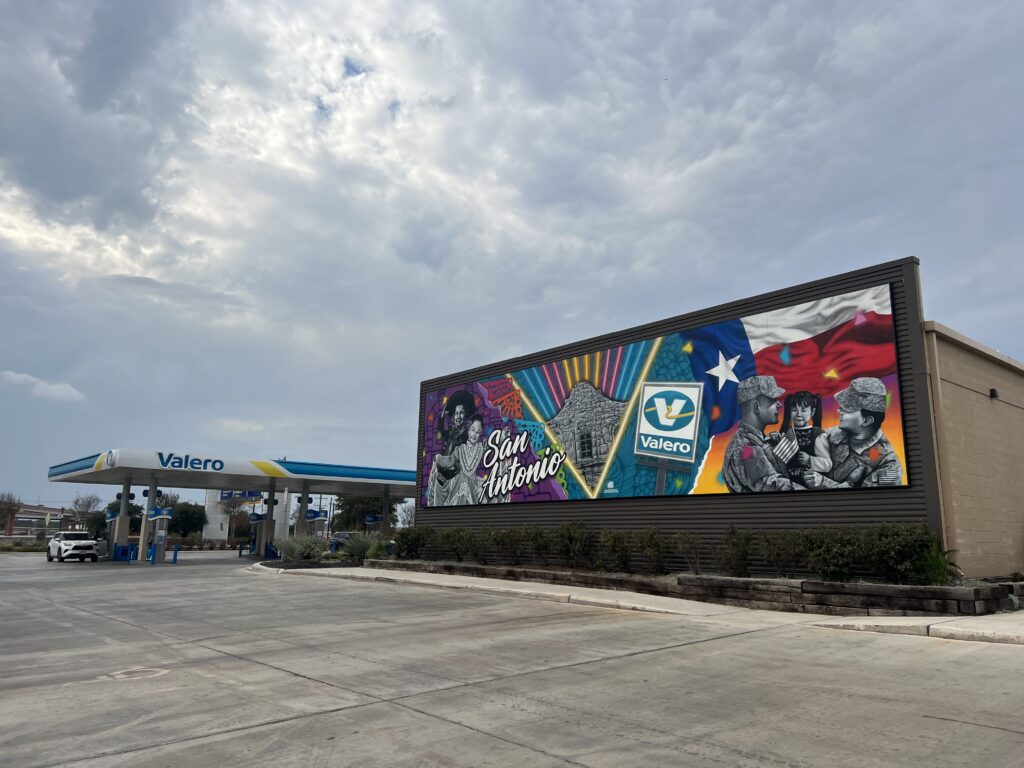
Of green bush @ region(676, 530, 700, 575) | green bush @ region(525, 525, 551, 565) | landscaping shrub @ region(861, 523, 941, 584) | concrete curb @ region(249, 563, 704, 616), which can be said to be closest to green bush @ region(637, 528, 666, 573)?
green bush @ region(676, 530, 700, 575)

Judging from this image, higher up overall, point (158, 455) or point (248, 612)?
point (158, 455)

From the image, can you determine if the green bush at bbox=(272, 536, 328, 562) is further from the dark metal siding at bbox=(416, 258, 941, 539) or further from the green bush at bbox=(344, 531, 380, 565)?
the dark metal siding at bbox=(416, 258, 941, 539)

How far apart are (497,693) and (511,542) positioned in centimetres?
1591

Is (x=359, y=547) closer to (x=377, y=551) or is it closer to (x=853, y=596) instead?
(x=377, y=551)

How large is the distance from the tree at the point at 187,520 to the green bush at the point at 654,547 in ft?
256

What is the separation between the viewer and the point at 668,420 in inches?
776

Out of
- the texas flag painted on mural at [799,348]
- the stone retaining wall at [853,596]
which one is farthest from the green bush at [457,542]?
the stone retaining wall at [853,596]

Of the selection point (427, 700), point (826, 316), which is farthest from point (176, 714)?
point (826, 316)

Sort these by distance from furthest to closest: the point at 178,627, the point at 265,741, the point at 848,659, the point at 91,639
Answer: the point at 178,627
the point at 91,639
the point at 848,659
the point at 265,741

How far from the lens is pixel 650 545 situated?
18.5 meters

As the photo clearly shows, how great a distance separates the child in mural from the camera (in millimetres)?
26641

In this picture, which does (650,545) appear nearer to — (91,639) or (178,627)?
(178,627)

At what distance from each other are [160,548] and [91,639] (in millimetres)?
28398

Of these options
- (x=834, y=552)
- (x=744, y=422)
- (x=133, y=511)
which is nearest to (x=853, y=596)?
(x=834, y=552)
